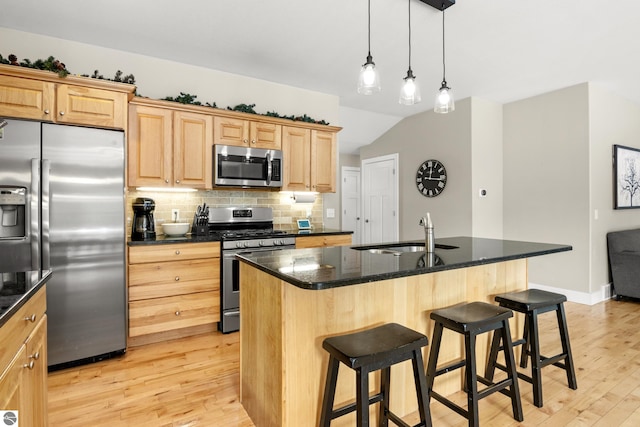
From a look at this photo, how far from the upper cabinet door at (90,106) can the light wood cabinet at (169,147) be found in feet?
1.30

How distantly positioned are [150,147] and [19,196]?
1110 millimetres

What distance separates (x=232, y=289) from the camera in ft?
10.9

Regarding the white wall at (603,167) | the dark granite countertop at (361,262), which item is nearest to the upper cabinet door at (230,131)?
the dark granite countertop at (361,262)

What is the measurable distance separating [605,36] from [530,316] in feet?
8.79

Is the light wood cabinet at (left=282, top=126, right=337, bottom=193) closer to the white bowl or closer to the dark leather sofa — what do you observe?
the white bowl

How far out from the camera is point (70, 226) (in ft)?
8.31

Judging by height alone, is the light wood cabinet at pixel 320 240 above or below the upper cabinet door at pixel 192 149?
below

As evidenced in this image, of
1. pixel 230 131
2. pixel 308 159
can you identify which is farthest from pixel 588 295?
pixel 230 131

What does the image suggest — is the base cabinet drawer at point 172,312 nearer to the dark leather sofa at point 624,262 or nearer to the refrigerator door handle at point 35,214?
the refrigerator door handle at point 35,214

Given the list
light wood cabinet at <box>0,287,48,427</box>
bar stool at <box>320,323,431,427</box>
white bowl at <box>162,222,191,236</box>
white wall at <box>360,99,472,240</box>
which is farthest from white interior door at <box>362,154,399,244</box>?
light wood cabinet at <box>0,287,48,427</box>

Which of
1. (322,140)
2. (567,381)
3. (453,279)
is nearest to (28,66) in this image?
(322,140)

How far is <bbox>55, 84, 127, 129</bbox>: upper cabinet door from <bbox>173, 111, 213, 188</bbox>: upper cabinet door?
616mm

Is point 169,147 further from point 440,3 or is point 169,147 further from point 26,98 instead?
point 440,3

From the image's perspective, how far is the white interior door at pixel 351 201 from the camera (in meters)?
7.13
